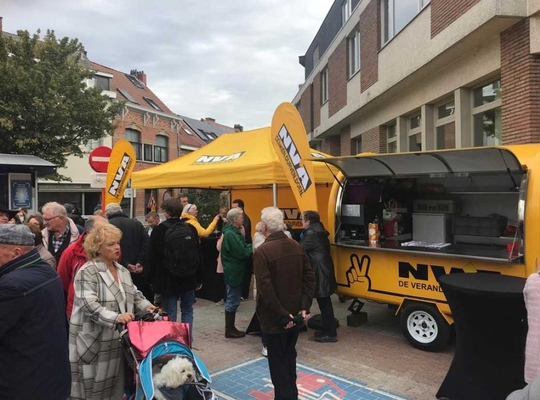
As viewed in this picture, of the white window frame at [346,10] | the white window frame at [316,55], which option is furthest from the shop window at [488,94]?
the white window frame at [316,55]

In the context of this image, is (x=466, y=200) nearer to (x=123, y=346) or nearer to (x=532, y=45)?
(x=532, y=45)

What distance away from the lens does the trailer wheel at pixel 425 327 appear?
5.17 meters

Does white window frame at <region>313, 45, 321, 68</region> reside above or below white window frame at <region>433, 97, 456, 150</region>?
above

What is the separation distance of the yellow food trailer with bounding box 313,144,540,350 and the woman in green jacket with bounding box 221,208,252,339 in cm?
140

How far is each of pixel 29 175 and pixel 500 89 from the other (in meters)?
10.7

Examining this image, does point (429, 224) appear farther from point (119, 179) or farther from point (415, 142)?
point (415, 142)

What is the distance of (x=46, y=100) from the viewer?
1590 cm

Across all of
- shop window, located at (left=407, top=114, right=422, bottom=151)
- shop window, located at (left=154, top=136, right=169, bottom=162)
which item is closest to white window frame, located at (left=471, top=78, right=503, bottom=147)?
shop window, located at (left=407, top=114, right=422, bottom=151)

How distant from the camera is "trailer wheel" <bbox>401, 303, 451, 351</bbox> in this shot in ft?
17.0

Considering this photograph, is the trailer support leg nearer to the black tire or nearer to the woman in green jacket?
the black tire

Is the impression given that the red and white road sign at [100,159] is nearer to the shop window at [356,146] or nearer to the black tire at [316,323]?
the black tire at [316,323]

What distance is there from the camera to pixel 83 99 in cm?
1723

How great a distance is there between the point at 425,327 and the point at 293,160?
289cm

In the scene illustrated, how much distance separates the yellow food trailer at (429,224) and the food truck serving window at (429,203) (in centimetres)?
1
